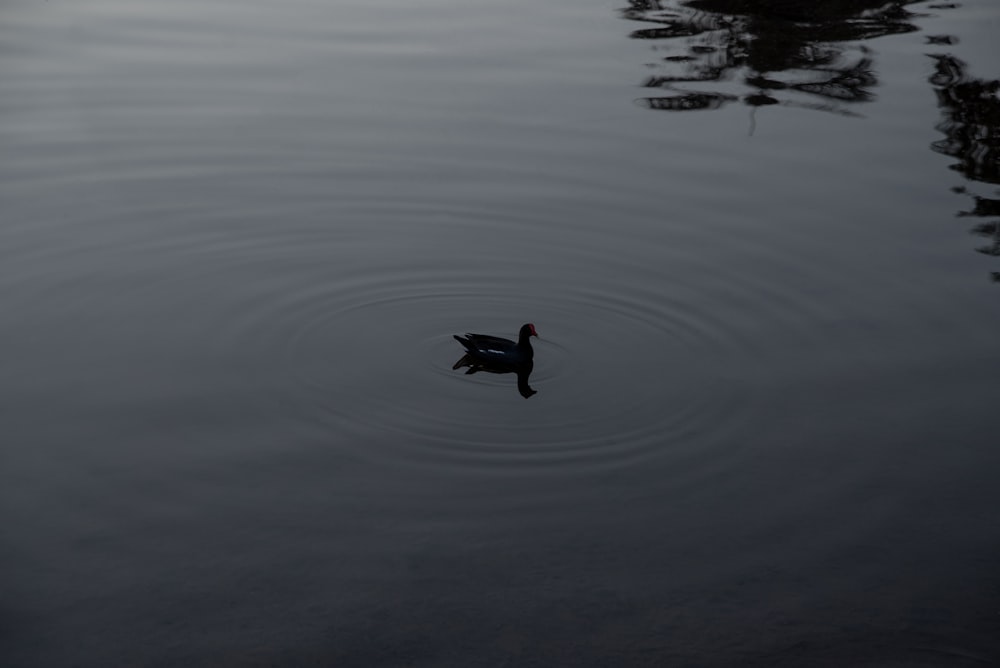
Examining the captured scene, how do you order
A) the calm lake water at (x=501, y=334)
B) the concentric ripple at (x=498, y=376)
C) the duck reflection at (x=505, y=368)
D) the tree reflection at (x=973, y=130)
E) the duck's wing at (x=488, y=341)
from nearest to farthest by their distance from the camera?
1. the calm lake water at (x=501, y=334)
2. the concentric ripple at (x=498, y=376)
3. the duck's wing at (x=488, y=341)
4. the duck reflection at (x=505, y=368)
5. the tree reflection at (x=973, y=130)

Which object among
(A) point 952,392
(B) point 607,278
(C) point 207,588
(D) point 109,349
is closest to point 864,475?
(A) point 952,392

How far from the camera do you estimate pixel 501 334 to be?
15180 millimetres

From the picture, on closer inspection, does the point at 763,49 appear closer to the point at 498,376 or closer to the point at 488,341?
the point at 488,341

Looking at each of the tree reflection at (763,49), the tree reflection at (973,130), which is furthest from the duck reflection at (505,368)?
the tree reflection at (763,49)

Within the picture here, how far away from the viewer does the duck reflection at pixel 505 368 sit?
14.0 metres

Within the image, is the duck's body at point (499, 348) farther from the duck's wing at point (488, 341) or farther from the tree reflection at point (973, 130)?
the tree reflection at point (973, 130)

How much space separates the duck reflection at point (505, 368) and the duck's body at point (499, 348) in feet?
0.08

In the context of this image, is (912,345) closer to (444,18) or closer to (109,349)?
(109,349)

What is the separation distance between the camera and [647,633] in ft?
32.6

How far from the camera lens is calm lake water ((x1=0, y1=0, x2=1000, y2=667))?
33.6 feet

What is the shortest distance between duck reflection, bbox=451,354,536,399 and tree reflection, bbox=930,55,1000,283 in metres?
6.48

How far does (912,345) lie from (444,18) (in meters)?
14.5

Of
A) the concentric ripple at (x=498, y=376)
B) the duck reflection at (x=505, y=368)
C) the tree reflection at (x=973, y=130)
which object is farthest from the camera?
the tree reflection at (x=973, y=130)

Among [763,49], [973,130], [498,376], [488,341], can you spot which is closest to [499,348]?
[488,341]
